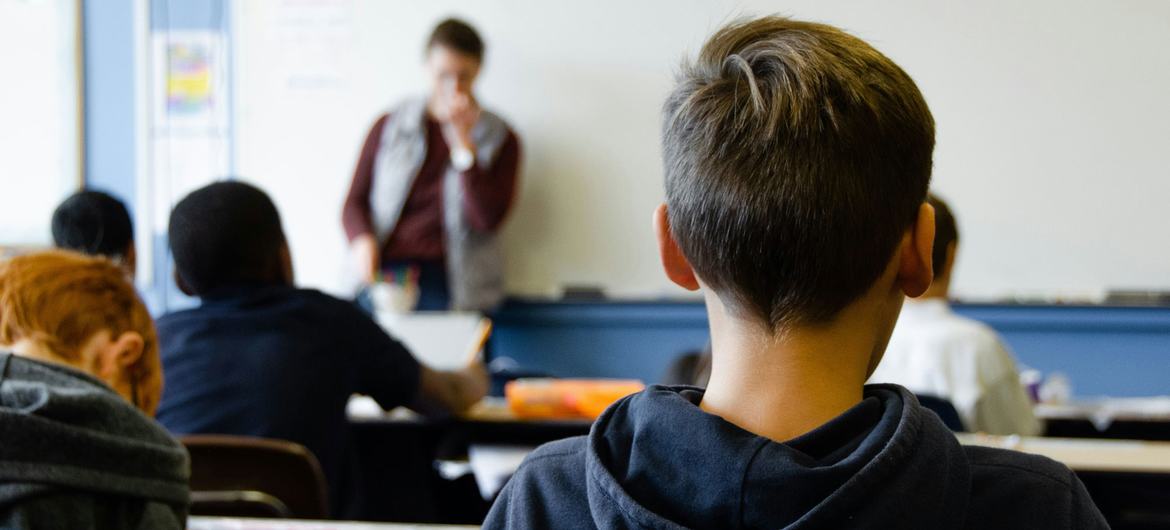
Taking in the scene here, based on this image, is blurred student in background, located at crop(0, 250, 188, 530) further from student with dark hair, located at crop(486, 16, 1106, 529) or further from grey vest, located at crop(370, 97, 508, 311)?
grey vest, located at crop(370, 97, 508, 311)

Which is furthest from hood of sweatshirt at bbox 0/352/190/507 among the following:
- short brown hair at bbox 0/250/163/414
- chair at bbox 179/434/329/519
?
chair at bbox 179/434/329/519

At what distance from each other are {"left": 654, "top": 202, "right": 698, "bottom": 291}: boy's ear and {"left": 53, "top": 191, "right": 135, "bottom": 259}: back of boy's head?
205cm

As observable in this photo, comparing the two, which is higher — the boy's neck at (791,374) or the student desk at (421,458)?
the boy's neck at (791,374)

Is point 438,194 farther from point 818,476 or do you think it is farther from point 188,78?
point 818,476

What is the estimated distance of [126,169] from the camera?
509 centimetres

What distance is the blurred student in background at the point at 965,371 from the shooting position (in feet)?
7.82

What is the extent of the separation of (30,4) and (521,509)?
4.98 metres

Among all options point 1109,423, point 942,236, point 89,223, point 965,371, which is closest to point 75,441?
point 89,223

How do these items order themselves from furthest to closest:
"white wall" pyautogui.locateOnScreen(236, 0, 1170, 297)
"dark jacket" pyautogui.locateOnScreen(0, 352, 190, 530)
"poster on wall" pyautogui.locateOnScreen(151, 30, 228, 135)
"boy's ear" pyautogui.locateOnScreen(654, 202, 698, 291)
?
"poster on wall" pyautogui.locateOnScreen(151, 30, 228, 135), "white wall" pyautogui.locateOnScreen(236, 0, 1170, 297), "dark jacket" pyautogui.locateOnScreen(0, 352, 190, 530), "boy's ear" pyautogui.locateOnScreen(654, 202, 698, 291)

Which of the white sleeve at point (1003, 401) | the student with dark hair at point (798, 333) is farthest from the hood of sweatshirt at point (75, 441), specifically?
the white sleeve at point (1003, 401)

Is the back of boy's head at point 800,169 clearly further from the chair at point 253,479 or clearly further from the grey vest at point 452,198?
the grey vest at point 452,198

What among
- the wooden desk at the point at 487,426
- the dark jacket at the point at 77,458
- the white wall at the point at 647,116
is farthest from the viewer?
the white wall at the point at 647,116

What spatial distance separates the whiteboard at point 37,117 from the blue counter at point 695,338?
2.00 meters

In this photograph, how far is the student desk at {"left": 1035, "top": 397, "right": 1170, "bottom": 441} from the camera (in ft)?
8.63
